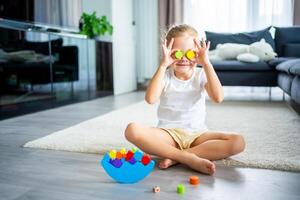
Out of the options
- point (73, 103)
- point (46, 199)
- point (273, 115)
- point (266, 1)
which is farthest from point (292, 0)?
point (46, 199)

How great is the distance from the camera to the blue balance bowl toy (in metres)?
0.88

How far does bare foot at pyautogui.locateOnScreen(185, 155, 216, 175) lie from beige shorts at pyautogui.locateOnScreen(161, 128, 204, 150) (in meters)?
0.11

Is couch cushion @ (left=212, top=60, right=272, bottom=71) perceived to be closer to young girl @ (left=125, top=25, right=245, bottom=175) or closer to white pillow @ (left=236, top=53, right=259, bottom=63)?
white pillow @ (left=236, top=53, right=259, bottom=63)

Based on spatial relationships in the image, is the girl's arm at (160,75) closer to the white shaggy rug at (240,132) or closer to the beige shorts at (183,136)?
the beige shorts at (183,136)

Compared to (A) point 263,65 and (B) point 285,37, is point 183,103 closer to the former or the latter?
(A) point 263,65

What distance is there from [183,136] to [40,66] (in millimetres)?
1590

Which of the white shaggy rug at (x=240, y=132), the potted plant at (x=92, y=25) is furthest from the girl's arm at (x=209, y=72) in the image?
the potted plant at (x=92, y=25)

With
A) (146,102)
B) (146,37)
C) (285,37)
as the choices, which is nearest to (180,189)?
(146,102)

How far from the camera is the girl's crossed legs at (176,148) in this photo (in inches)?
39.6

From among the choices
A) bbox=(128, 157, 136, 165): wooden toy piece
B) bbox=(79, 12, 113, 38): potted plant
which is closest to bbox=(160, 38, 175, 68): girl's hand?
bbox=(128, 157, 136, 165): wooden toy piece

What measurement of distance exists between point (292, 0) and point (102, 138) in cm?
319

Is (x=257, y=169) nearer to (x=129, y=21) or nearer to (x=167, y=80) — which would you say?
(x=167, y=80)

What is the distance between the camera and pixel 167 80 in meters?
1.11

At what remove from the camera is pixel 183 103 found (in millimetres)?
1101
